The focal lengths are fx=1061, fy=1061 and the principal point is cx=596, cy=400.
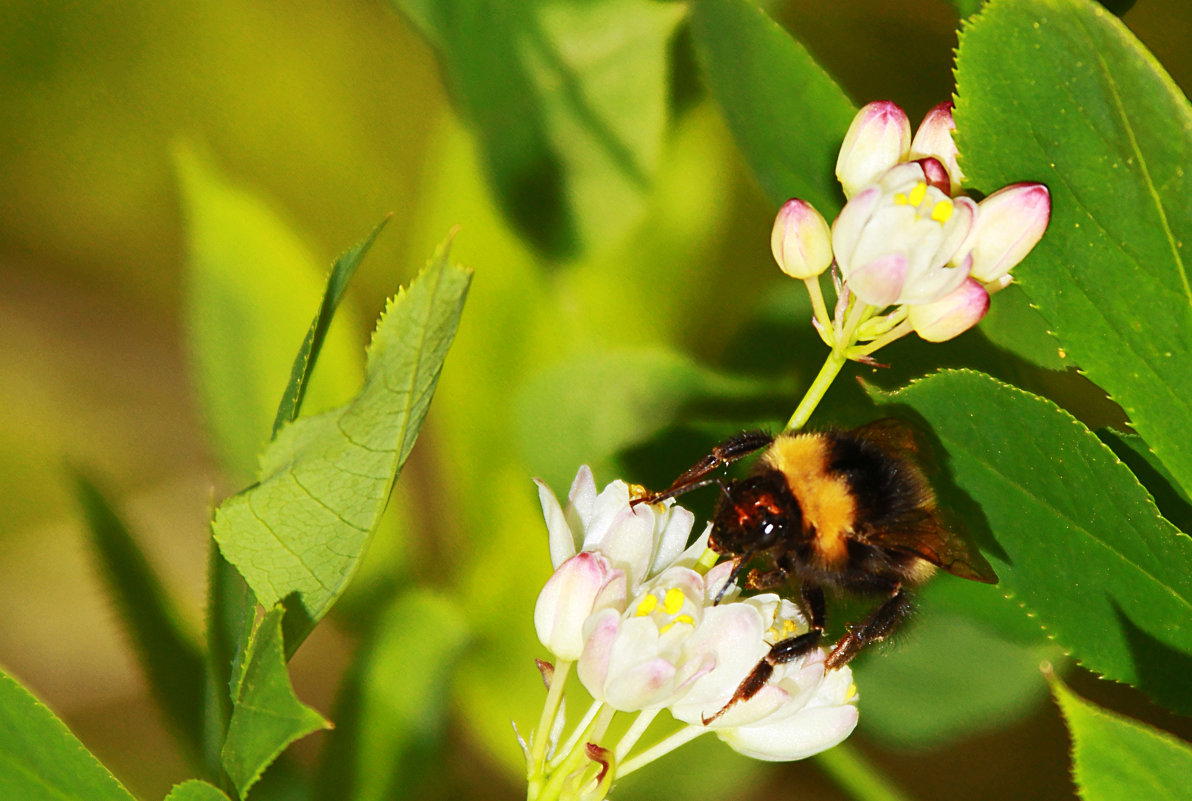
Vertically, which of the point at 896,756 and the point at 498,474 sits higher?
the point at 498,474

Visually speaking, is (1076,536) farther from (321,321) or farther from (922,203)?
(321,321)

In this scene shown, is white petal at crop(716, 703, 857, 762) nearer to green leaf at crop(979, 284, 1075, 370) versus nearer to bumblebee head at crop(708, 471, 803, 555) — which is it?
bumblebee head at crop(708, 471, 803, 555)

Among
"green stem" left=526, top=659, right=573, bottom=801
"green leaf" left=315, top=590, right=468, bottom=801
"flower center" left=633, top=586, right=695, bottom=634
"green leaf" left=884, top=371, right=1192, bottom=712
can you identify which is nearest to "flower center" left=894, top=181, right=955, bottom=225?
"green leaf" left=884, top=371, right=1192, bottom=712

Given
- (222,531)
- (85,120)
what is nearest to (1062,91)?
(222,531)

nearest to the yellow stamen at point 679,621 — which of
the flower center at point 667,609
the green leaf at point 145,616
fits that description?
the flower center at point 667,609

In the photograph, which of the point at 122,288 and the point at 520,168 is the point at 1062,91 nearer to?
the point at 520,168

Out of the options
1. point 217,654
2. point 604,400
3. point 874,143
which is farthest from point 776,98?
point 217,654
